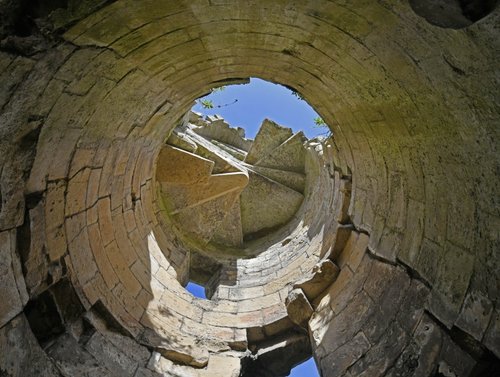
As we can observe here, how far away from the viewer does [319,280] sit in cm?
456

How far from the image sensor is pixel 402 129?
275cm

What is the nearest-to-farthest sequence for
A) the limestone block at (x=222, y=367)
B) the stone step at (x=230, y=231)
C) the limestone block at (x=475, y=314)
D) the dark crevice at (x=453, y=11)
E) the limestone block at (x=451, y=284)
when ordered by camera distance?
1. the dark crevice at (x=453, y=11)
2. the limestone block at (x=475, y=314)
3. the limestone block at (x=451, y=284)
4. the limestone block at (x=222, y=367)
5. the stone step at (x=230, y=231)

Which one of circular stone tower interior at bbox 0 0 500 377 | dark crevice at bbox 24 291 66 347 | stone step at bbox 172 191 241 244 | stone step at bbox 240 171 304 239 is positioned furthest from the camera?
stone step at bbox 240 171 304 239

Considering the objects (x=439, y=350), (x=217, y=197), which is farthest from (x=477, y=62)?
(x=217, y=197)

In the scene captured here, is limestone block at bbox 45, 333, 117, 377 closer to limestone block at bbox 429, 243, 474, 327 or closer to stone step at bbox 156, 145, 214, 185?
limestone block at bbox 429, 243, 474, 327

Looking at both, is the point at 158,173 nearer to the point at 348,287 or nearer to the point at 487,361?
the point at 348,287

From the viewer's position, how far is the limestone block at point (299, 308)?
14.8ft

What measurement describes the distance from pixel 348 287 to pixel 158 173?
375 centimetres

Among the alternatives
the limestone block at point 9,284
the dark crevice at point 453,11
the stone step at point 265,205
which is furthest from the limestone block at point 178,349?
the stone step at point 265,205

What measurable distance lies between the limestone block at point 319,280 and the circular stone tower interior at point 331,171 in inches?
0.7

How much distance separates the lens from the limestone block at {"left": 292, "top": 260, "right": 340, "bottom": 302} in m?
4.50

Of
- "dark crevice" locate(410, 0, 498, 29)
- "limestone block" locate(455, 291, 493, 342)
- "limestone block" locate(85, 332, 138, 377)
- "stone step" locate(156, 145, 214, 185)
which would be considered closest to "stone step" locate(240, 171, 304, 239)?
"stone step" locate(156, 145, 214, 185)

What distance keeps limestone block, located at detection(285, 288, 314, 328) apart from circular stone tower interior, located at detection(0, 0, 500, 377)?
0.02 metres

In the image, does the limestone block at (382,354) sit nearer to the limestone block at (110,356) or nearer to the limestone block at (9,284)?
the limestone block at (110,356)
